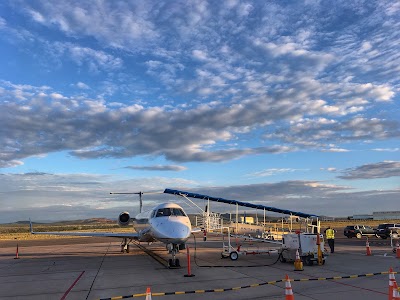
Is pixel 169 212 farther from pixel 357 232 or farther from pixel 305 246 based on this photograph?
pixel 357 232

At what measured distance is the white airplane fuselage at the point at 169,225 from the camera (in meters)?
17.0

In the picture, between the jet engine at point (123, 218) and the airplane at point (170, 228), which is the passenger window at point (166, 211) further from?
the jet engine at point (123, 218)

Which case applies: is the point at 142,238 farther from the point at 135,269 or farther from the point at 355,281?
the point at 355,281

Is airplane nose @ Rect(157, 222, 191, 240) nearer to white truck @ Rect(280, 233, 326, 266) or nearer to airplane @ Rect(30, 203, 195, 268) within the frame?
airplane @ Rect(30, 203, 195, 268)

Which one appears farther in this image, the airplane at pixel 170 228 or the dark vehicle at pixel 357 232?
the dark vehicle at pixel 357 232

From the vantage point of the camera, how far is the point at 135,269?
17156 mm

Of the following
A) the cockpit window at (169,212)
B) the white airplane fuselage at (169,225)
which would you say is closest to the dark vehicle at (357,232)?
the white airplane fuselage at (169,225)

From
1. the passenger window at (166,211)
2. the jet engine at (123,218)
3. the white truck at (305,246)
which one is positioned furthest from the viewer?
the jet engine at (123,218)

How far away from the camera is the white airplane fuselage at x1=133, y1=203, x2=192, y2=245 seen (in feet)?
55.8

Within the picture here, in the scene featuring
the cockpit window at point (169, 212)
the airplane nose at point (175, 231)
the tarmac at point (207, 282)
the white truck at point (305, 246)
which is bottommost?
the tarmac at point (207, 282)

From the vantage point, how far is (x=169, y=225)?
57.9 feet

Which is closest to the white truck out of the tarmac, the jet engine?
the tarmac

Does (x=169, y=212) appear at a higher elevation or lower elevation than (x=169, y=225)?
higher

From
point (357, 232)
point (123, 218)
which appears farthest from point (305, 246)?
point (357, 232)
